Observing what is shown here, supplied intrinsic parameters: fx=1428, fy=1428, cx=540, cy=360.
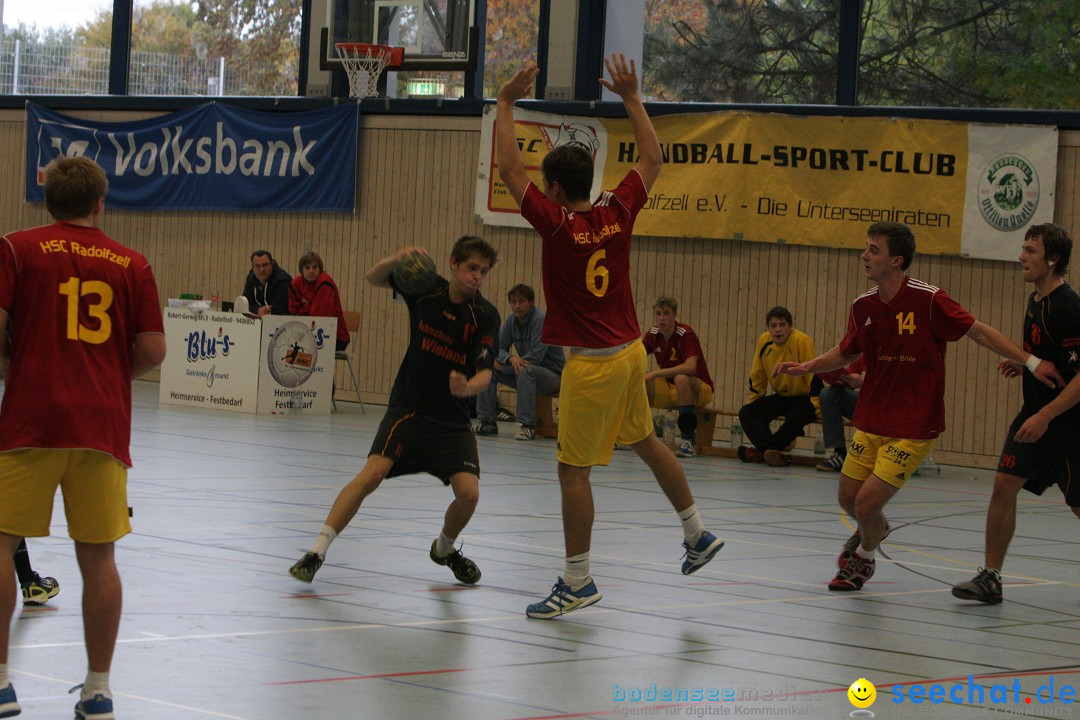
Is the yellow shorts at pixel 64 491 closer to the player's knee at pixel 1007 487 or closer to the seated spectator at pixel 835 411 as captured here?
the player's knee at pixel 1007 487

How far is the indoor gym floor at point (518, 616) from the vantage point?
459cm

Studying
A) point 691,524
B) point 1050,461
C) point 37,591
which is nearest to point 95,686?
point 37,591

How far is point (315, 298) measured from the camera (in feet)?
53.9

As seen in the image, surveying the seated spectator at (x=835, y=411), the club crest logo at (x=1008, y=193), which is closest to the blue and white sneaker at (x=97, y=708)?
the seated spectator at (x=835, y=411)

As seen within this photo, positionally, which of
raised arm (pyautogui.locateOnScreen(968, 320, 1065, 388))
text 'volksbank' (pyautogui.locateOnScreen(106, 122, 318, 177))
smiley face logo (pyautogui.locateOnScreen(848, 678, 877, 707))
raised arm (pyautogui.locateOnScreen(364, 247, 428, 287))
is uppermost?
text 'volksbank' (pyautogui.locateOnScreen(106, 122, 318, 177))

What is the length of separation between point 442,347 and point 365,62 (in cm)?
1242

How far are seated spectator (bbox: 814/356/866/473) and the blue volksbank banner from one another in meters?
7.68

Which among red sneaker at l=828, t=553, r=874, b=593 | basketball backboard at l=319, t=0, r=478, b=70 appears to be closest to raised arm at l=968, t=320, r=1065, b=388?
red sneaker at l=828, t=553, r=874, b=593

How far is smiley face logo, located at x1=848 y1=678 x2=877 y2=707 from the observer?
4.64 metres

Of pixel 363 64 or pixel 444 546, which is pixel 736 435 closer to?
pixel 363 64

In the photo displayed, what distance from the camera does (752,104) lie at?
16.0m

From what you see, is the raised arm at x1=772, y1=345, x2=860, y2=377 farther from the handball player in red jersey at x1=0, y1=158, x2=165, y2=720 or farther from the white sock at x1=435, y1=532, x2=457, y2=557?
the handball player in red jersey at x1=0, y1=158, x2=165, y2=720

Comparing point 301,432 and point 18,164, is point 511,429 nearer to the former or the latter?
point 301,432

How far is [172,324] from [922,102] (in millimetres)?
8736
